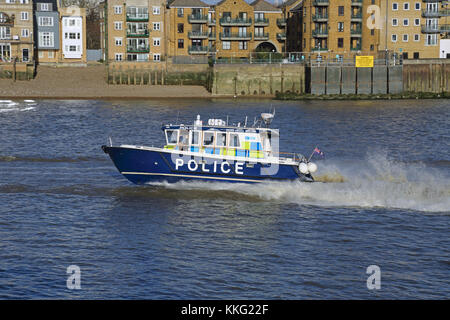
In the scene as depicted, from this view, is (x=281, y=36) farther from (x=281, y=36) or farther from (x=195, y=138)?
(x=195, y=138)

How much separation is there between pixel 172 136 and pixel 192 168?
2.00m

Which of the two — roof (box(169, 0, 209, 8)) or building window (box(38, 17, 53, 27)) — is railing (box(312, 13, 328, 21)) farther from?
building window (box(38, 17, 53, 27))

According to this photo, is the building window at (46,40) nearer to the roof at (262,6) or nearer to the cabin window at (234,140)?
the roof at (262,6)

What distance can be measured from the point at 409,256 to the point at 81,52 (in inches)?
3770

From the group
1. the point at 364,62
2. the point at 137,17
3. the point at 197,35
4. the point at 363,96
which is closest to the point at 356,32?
the point at 364,62

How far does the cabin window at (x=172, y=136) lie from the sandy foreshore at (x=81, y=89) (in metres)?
62.9

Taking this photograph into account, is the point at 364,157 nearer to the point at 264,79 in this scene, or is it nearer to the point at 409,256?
the point at 409,256

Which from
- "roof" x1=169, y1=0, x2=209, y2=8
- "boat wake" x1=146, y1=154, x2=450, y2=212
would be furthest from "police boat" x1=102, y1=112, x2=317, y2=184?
"roof" x1=169, y1=0, x2=209, y2=8

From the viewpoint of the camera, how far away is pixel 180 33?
112062mm

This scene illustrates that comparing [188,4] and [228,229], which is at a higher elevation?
[188,4]

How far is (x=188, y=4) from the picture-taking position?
112 m

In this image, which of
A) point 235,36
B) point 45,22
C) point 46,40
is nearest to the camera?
point 235,36

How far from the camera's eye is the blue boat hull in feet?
115
